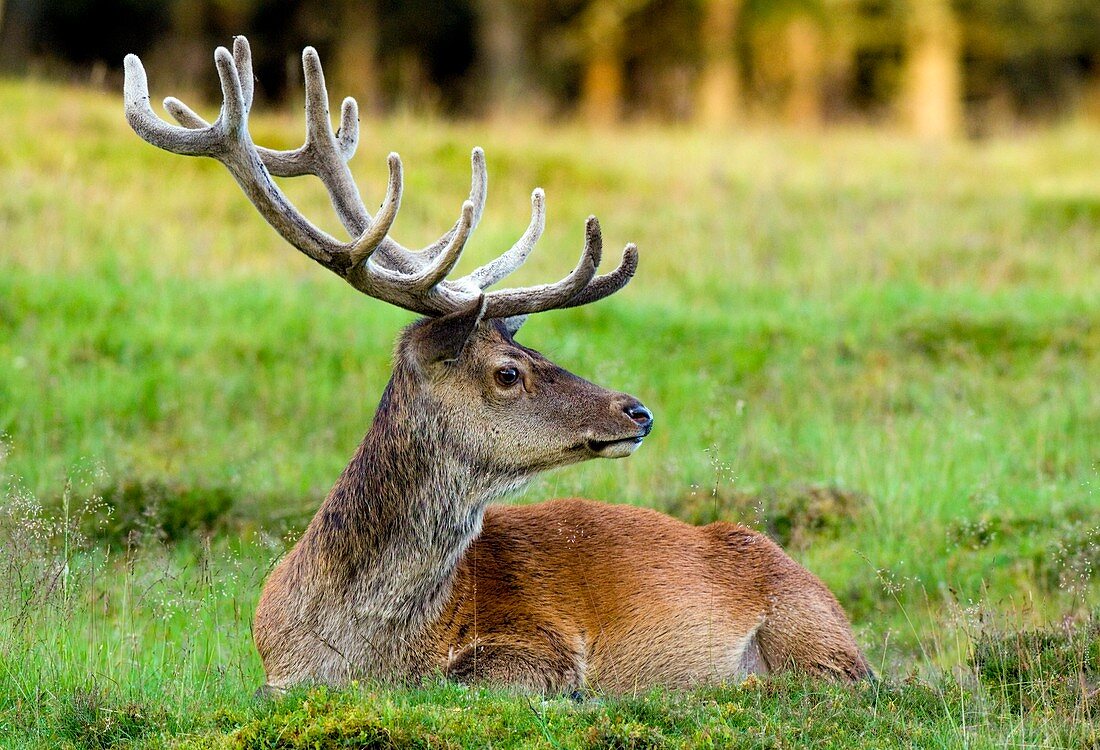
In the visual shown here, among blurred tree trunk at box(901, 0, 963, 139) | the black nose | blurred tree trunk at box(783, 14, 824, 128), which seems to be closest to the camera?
the black nose

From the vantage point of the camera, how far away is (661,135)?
1983cm

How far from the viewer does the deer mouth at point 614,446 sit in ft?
17.9

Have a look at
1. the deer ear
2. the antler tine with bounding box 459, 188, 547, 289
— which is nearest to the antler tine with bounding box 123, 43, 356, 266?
the deer ear

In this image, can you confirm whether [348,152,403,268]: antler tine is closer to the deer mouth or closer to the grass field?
the deer mouth

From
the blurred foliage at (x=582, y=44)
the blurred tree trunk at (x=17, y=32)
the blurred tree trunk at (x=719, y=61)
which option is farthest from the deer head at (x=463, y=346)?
the blurred tree trunk at (x=719, y=61)

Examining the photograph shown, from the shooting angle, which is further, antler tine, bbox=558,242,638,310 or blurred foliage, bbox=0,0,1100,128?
blurred foliage, bbox=0,0,1100,128

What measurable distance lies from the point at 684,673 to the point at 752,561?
0.61 meters

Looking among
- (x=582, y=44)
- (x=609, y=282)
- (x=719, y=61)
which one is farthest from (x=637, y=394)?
(x=582, y=44)

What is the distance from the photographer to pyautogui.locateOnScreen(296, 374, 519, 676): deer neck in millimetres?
5402

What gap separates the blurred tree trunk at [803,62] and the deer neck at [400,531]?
83.0 ft

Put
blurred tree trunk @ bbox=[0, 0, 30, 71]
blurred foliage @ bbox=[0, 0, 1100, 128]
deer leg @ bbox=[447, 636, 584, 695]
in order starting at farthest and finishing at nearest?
blurred foliage @ bbox=[0, 0, 1100, 128]
blurred tree trunk @ bbox=[0, 0, 30, 71]
deer leg @ bbox=[447, 636, 584, 695]

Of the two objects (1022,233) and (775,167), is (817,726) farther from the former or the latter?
(775,167)

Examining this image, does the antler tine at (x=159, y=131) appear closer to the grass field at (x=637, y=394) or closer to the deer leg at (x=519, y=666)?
the grass field at (x=637, y=394)

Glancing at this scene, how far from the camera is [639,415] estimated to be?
217 inches
